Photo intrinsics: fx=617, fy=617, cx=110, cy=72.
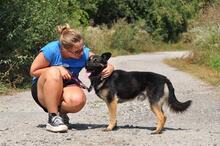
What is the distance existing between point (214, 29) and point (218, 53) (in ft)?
8.96

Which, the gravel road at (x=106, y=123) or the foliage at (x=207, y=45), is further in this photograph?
the foliage at (x=207, y=45)

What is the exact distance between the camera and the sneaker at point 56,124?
29.1 ft

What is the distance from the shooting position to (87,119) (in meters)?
10.9

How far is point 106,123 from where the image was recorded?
10.3 metres

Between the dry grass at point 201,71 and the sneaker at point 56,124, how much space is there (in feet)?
32.0

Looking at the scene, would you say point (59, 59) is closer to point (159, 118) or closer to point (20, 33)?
point (159, 118)

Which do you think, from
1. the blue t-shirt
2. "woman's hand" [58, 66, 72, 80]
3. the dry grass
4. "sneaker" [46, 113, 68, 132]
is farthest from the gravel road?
the dry grass

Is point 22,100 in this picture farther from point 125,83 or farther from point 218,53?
point 218,53

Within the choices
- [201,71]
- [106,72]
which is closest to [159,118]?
[106,72]

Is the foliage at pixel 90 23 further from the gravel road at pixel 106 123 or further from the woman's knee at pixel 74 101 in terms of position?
the woman's knee at pixel 74 101

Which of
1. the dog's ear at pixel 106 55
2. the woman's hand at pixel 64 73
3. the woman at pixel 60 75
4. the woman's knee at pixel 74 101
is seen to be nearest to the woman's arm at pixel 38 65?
the woman at pixel 60 75

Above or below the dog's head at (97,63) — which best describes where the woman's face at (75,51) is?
above

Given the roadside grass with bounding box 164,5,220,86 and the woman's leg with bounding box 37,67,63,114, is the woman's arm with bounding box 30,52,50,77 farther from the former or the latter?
the roadside grass with bounding box 164,5,220,86

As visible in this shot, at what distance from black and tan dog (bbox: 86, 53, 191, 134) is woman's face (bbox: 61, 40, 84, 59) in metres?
0.19
